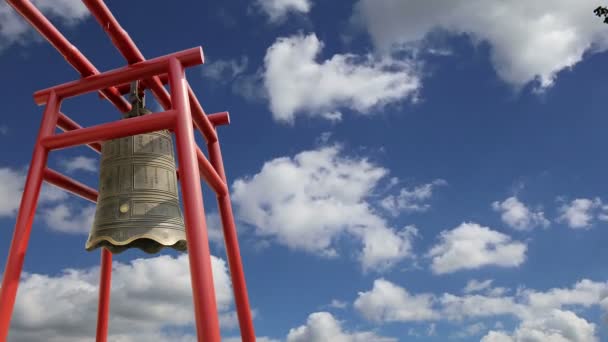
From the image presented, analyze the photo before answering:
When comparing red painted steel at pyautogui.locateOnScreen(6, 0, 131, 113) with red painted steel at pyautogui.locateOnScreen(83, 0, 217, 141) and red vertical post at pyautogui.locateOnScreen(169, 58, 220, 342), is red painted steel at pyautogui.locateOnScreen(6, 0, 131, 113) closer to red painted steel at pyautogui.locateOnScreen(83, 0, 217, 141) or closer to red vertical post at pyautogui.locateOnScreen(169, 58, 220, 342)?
red painted steel at pyautogui.locateOnScreen(83, 0, 217, 141)

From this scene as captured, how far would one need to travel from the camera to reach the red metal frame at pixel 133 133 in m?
3.63

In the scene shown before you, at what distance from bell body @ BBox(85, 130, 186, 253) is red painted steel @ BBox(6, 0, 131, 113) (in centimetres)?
76

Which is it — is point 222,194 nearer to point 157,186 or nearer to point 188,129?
point 157,186

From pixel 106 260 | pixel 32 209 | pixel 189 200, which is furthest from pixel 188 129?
pixel 106 260

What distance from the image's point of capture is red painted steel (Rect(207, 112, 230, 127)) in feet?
19.4

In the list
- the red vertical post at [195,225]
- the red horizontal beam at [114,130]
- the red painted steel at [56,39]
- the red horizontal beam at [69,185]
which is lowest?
the red vertical post at [195,225]

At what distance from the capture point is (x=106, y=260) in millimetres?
5688

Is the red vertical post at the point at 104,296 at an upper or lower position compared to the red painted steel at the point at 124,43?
lower

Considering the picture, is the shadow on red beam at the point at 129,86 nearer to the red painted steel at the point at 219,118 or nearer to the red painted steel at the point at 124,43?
the red painted steel at the point at 124,43

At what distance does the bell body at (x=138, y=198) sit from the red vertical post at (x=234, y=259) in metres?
0.88

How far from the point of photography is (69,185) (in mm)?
5043

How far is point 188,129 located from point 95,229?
1179 millimetres

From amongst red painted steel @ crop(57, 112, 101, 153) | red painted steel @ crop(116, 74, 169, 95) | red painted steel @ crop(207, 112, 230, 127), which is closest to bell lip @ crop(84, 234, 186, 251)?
red painted steel @ crop(57, 112, 101, 153)

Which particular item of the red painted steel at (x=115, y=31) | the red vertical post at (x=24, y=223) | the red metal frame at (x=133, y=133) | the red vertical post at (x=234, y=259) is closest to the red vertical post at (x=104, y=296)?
the red metal frame at (x=133, y=133)
